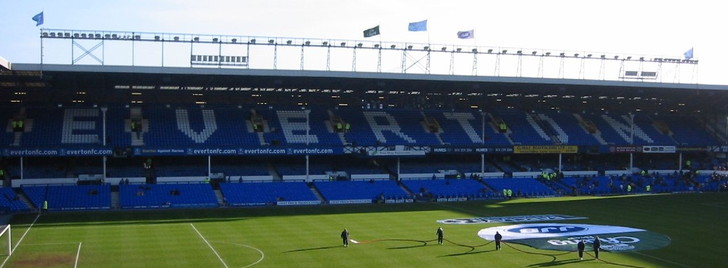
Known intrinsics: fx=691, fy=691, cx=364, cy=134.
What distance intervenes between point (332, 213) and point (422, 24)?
23146mm

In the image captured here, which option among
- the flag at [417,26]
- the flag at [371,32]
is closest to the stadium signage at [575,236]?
the flag at [417,26]

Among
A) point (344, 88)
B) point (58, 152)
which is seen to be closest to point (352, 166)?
point (344, 88)

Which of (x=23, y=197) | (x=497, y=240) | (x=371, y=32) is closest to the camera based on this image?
(x=497, y=240)

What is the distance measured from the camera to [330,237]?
1620 inches

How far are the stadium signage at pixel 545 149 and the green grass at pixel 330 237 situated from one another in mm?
15325

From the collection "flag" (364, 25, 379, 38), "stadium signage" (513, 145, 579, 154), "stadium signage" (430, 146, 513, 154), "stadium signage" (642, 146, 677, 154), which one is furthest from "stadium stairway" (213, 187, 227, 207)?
"stadium signage" (642, 146, 677, 154)

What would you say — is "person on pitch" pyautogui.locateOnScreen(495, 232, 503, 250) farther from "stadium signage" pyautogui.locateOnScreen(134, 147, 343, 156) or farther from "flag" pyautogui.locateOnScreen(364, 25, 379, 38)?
"flag" pyautogui.locateOnScreen(364, 25, 379, 38)

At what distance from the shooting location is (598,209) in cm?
5700

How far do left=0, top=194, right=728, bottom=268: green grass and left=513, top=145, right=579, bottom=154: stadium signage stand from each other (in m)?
15.3

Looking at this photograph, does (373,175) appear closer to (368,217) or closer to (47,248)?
(368,217)

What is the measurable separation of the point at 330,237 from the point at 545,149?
43.4m

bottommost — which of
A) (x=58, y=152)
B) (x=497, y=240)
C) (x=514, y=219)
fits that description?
(x=514, y=219)

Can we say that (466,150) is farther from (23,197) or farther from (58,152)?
(23,197)

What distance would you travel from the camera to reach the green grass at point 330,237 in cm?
3303
